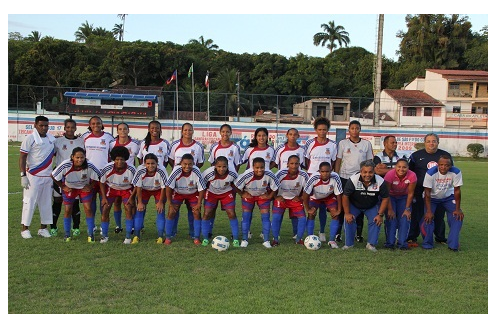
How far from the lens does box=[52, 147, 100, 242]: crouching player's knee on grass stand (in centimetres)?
657

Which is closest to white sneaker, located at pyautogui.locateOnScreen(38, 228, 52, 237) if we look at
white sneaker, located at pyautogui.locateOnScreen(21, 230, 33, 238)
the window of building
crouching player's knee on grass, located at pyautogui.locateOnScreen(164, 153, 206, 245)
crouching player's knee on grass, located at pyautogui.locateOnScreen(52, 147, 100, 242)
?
white sneaker, located at pyautogui.locateOnScreen(21, 230, 33, 238)

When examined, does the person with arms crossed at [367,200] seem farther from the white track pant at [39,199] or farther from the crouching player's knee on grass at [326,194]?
the white track pant at [39,199]

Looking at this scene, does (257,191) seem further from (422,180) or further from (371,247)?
(422,180)

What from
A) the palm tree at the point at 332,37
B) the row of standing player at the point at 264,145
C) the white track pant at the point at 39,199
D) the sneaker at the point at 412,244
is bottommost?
the sneaker at the point at 412,244

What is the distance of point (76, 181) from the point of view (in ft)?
21.9

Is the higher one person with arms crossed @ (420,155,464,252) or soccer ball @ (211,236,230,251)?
person with arms crossed @ (420,155,464,252)

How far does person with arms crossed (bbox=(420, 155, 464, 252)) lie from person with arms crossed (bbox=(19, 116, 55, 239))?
5155 millimetres

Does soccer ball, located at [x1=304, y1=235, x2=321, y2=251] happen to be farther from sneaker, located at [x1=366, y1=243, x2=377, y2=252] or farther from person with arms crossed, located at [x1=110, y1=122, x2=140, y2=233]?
person with arms crossed, located at [x1=110, y1=122, x2=140, y2=233]

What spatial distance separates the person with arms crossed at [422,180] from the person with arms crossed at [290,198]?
157cm

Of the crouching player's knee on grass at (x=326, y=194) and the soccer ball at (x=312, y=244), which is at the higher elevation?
the crouching player's knee on grass at (x=326, y=194)

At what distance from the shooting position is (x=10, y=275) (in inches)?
195

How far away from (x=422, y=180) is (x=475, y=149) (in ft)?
77.3

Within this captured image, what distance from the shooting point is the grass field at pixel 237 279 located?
418 centimetres


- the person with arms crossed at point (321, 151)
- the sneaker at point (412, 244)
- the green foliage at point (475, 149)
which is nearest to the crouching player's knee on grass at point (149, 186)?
the person with arms crossed at point (321, 151)
